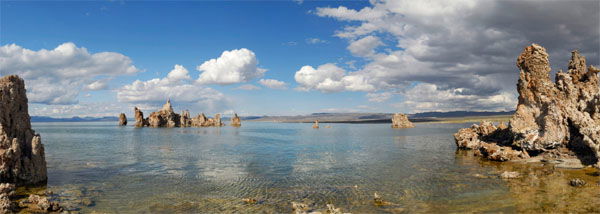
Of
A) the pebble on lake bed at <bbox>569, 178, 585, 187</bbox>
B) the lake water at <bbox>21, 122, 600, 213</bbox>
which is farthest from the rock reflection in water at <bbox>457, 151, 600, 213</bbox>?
the pebble on lake bed at <bbox>569, 178, 585, 187</bbox>

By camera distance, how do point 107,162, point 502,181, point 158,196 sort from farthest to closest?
1. point 107,162
2. point 502,181
3. point 158,196

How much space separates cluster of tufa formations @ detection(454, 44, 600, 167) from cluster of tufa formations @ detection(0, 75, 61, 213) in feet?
208

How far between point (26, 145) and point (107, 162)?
743 inches

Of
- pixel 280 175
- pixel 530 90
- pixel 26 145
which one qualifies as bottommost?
pixel 280 175

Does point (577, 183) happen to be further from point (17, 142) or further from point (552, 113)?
point (17, 142)

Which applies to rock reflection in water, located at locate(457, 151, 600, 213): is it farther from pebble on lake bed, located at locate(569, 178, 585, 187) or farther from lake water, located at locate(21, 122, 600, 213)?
pebble on lake bed, located at locate(569, 178, 585, 187)

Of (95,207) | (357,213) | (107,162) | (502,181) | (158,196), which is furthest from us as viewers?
(107,162)

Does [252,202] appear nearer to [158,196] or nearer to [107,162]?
[158,196]

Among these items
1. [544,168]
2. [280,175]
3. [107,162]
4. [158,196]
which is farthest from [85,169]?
[544,168]

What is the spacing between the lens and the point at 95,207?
1133 inches

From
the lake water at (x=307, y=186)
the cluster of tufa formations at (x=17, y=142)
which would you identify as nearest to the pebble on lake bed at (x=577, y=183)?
the lake water at (x=307, y=186)

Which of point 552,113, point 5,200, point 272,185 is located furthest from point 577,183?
point 5,200

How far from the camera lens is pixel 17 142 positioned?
35844mm

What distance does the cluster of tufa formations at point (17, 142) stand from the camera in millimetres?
34625
